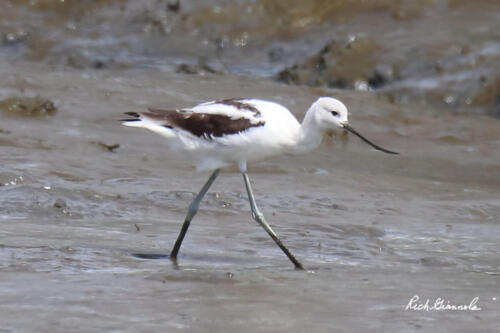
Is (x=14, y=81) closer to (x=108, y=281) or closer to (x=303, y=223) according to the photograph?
(x=303, y=223)

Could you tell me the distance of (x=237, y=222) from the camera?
6.86 metres

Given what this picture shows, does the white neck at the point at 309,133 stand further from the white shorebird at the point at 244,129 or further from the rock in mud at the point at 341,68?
the rock in mud at the point at 341,68

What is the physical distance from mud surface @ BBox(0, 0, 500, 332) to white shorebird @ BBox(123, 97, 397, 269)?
0.53m

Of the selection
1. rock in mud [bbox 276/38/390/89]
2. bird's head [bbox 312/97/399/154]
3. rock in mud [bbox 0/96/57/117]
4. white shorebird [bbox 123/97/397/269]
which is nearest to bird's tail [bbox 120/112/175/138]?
white shorebird [bbox 123/97/397/269]

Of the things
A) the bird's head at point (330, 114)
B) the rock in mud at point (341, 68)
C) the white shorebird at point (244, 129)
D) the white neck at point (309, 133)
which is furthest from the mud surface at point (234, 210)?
the bird's head at point (330, 114)

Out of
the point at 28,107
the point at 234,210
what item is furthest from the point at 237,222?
the point at 28,107

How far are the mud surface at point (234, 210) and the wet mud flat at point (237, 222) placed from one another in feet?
0.06

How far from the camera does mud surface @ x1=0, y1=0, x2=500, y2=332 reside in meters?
4.72

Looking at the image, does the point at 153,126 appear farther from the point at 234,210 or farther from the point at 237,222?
the point at 234,210

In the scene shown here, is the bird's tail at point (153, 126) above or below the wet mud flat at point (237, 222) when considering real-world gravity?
above

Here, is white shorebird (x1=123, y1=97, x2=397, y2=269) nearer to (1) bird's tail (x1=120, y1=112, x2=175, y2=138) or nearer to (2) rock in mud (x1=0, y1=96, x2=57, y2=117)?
(1) bird's tail (x1=120, y1=112, x2=175, y2=138)

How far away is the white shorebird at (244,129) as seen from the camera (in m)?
5.60

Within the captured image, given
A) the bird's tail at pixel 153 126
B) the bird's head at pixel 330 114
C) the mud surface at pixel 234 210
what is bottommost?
the mud surface at pixel 234 210

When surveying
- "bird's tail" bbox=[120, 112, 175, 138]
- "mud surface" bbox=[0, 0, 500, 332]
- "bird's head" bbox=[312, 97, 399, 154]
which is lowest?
"mud surface" bbox=[0, 0, 500, 332]
